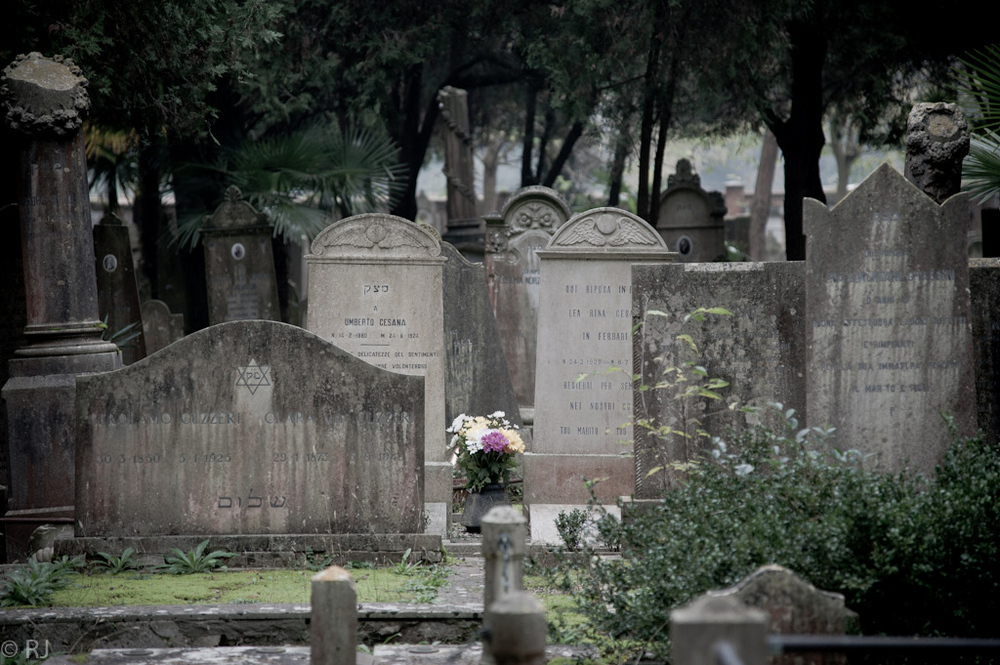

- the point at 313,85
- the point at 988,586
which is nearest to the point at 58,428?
the point at 988,586

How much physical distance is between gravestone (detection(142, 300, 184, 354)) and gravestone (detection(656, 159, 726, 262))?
8770mm

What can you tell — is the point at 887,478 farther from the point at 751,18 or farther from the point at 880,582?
the point at 751,18

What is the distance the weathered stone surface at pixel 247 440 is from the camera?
6766 mm

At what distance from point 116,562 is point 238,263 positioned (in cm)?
959

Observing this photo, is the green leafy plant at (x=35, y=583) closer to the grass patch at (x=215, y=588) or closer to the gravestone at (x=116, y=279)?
the grass patch at (x=215, y=588)

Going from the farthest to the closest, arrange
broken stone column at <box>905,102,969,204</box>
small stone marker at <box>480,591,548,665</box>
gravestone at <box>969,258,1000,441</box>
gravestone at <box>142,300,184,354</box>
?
1. gravestone at <box>142,300,184,354</box>
2. broken stone column at <box>905,102,969,204</box>
3. gravestone at <box>969,258,1000,441</box>
4. small stone marker at <box>480,591,548,665</box>

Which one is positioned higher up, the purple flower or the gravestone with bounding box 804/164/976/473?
the gravestone with bounding box 804/164/976/473

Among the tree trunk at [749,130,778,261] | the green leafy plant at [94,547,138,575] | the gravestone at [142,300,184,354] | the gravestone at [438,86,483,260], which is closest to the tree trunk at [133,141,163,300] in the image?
the gravestone at [142,300,184,354]

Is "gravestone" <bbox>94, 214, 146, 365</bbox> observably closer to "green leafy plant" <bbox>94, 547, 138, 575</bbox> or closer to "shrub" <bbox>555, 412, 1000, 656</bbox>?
"green leafy plant" <bbox>94, 547, 138, 575</bbox>

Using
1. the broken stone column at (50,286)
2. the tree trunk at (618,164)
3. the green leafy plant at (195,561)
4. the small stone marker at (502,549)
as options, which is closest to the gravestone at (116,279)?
the broken stone column at (50,286)

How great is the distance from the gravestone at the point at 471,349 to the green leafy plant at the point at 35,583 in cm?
430

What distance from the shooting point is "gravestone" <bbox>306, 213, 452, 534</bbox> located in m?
9.02

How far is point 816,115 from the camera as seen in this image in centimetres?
1692

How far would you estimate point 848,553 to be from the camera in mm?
4641
